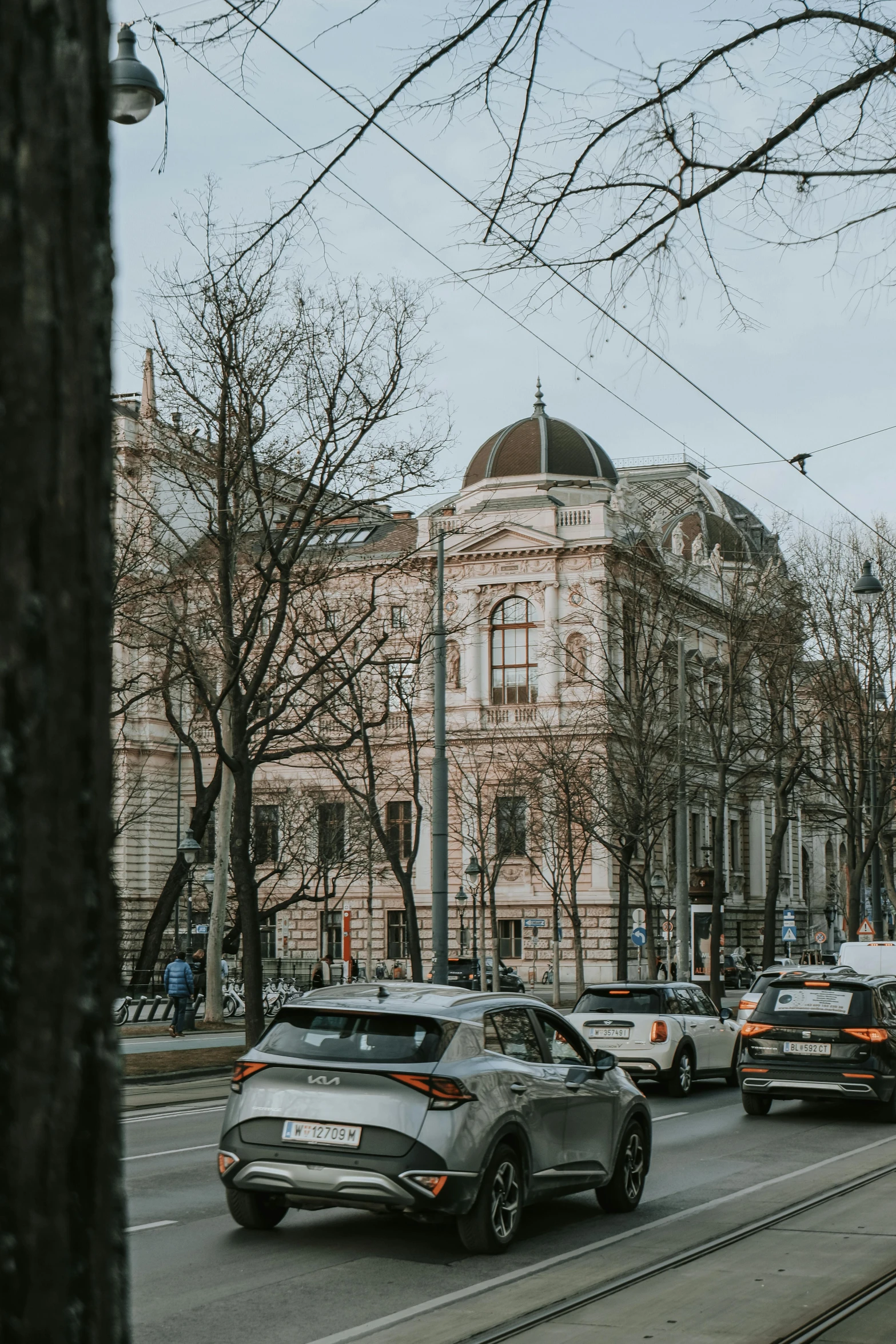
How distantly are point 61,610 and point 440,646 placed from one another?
95.4 feet

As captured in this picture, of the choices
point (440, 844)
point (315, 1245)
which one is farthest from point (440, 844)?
point (315, 1245)

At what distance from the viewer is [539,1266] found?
8984mm

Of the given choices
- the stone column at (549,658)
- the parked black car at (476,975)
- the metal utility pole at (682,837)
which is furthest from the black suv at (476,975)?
the metal utility pole at (682,837)

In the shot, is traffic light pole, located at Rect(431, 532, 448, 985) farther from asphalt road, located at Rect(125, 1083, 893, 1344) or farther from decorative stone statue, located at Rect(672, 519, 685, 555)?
decorative stone statue, located at Rect(672, 519, 685, 555)

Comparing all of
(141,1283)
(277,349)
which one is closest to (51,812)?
(141,1283)

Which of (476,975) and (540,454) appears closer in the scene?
(476,975)

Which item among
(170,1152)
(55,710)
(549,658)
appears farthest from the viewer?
(549,658)

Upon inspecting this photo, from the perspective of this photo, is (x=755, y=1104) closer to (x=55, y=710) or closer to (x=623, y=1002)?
(x=623, y=1002)

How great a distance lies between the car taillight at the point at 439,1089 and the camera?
8992 mm

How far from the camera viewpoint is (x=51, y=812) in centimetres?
148

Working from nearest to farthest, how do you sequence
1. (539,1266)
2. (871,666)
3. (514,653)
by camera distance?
(539,1266)
(871,666)
(514,653)

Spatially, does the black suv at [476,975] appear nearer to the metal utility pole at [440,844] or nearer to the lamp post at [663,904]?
the lamp post at [663,904]

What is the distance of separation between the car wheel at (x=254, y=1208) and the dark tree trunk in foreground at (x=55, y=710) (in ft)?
28.0

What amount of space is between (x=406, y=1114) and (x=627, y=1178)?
2.82m
